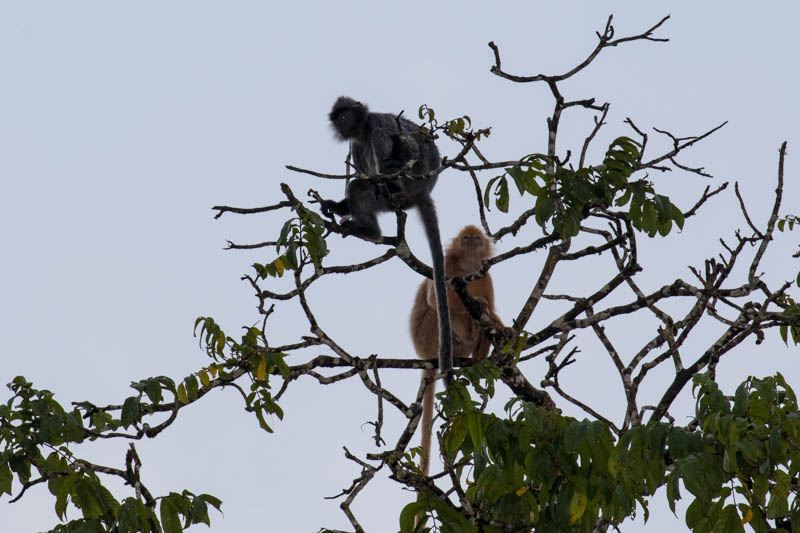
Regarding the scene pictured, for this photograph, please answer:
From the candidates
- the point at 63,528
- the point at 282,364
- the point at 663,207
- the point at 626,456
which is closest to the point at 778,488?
the point at 626,456

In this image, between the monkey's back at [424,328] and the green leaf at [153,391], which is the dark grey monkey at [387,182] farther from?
the green leaf at [153,391]

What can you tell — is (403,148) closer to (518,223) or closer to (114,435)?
(518,223)

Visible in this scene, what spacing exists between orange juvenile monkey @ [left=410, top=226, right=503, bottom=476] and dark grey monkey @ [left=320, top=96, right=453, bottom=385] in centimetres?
134

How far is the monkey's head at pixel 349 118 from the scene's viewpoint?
7.89m

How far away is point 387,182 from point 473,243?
111 inches

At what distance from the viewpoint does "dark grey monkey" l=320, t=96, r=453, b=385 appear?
22.2 feet

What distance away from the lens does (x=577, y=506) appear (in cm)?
367

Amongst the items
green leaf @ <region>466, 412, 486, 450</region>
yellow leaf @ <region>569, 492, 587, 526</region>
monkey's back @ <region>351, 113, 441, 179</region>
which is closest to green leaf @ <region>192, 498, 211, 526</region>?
green leaf @ <region>466, 412, 486, 450</region>

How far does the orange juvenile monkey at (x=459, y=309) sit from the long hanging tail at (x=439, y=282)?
127cm

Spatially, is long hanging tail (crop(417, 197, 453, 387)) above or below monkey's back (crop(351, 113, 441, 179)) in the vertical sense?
below

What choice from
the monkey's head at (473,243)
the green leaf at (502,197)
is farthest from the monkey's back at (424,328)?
the green leaf at (502,197)

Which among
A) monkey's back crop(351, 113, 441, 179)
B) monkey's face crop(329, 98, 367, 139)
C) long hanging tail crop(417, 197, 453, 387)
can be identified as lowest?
long hanging tail crop(417, 197, 453, 387)

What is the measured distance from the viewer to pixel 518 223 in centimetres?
593

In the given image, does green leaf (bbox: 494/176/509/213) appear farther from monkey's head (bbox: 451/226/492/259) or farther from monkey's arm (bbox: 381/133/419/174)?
monkey's head (bbox: 451/226/492/259)
